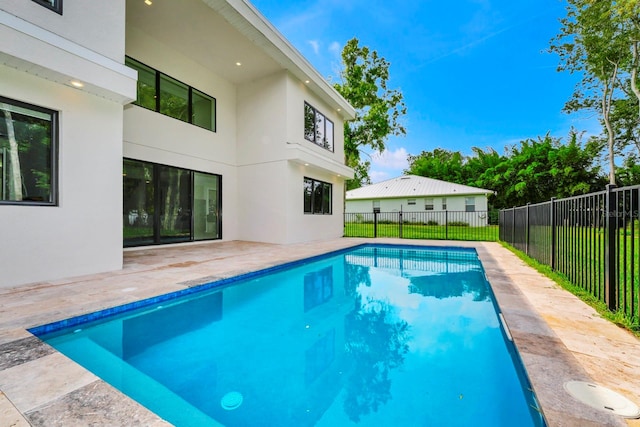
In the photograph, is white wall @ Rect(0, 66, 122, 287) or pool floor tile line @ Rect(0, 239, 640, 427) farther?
white wall @ Rect(0, 66, 122, 287)

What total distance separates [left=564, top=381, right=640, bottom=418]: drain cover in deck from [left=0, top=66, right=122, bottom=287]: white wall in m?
5.72

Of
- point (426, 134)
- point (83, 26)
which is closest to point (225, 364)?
point (83, 26)

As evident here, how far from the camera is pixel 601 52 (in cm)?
1415

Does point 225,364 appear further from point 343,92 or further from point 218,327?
point 343,92

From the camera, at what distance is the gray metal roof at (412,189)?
2053 cm

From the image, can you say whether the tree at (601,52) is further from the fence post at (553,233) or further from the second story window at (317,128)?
the fence post at (553,233)

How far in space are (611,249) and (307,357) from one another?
305cm

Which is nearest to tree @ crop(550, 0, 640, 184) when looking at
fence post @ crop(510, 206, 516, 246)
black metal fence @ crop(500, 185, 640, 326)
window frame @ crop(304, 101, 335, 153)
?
fence post @ crop(510, 206, 516, 246)

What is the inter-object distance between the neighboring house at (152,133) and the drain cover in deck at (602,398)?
5.75m

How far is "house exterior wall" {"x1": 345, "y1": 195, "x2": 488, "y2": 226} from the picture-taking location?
1993cm

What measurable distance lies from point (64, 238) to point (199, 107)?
19.4 feet

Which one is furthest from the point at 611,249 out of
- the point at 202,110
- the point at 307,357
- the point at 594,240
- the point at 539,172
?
the point at 539,172

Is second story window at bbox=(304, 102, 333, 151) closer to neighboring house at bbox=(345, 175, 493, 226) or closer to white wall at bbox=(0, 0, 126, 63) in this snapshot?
white wall at bbox=(0, 0, 126, 63)

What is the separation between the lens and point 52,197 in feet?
13.8
